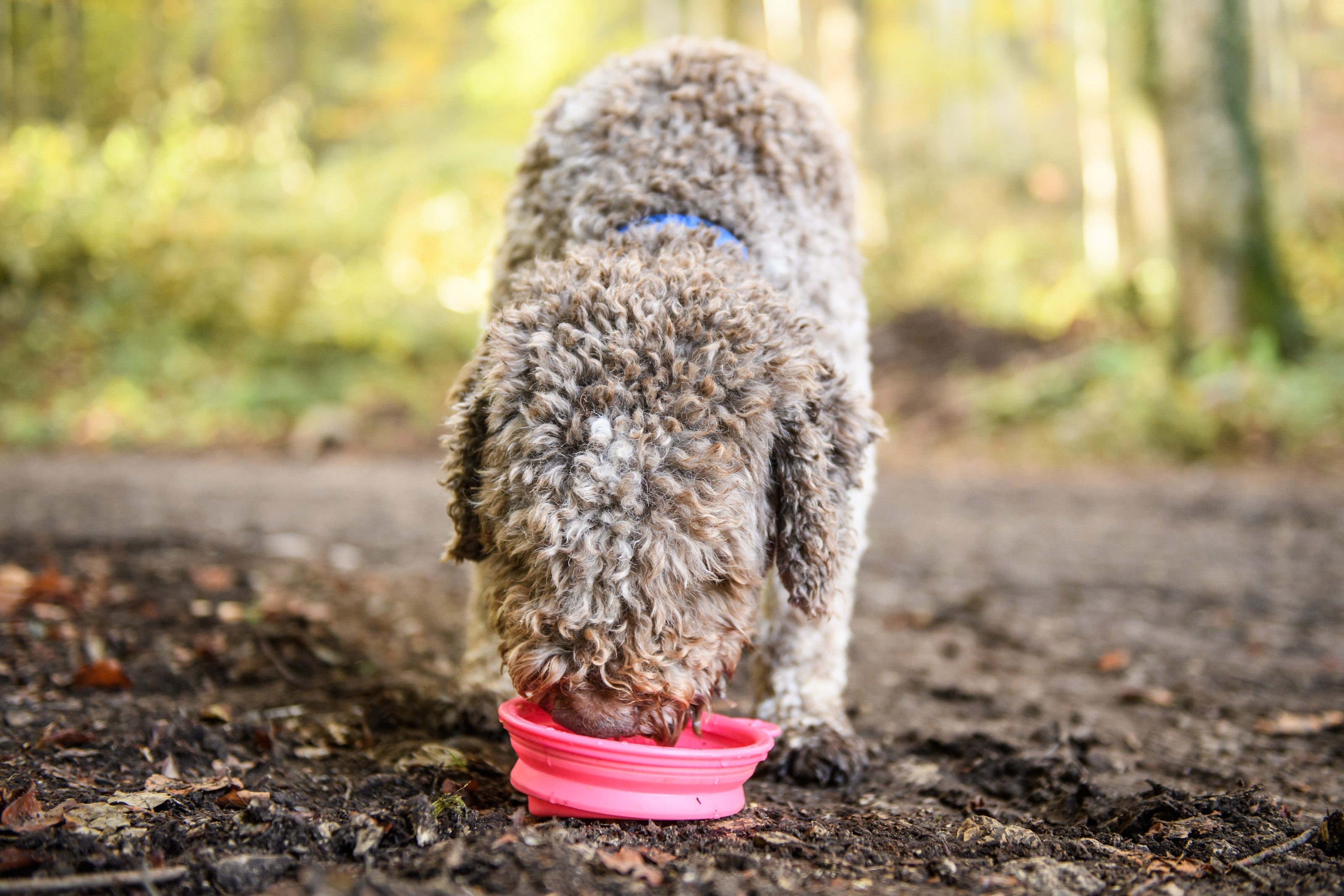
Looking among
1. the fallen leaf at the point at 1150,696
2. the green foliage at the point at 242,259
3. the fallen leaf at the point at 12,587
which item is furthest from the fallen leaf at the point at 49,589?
the green foliage at the point at 242,259

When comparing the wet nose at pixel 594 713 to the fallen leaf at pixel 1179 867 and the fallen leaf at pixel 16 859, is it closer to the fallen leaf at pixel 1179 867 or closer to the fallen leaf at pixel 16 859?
the fallen leaf at pixel 16 859

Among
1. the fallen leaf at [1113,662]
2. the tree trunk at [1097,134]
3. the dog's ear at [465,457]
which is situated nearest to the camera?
the dog's ear at [465,457]

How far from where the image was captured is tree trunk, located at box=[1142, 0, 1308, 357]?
1147 centimetres

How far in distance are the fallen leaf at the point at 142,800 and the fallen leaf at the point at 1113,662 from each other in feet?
12.7

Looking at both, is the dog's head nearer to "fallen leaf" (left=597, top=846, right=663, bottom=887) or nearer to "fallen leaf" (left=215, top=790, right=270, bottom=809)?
"fallen leaf" (left=597, top=846, right=663, bottom=887)

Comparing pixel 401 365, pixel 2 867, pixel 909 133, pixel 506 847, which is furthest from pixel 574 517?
pixel 909 133

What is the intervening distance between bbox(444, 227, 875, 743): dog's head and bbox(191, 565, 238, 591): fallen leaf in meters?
2.77

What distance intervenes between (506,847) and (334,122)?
88.9 ft

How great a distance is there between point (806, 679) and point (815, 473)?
3.47 ft

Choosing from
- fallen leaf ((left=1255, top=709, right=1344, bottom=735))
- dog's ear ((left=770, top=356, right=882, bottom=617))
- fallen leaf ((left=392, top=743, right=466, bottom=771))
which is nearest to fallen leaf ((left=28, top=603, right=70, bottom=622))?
fallen leaf ((left=392, top=743, right=466, bottom=771))

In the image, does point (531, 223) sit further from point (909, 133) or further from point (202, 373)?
point (909, 133)

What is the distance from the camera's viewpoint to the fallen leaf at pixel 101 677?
3398 mm

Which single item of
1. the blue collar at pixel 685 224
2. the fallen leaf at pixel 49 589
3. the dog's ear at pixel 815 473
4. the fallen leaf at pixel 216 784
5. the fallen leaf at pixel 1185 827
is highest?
the blue collar at pixel 685 224

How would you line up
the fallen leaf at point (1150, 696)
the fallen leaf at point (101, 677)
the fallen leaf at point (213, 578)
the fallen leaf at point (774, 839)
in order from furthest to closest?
the fallen leaf at point (213, 578) < the fallen leaf at point (1150, 696) < the fallen leaf at point (101, 677) < the fallen leaf at point (774, 839)
